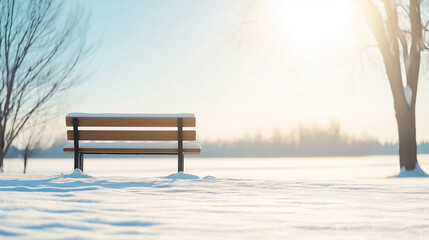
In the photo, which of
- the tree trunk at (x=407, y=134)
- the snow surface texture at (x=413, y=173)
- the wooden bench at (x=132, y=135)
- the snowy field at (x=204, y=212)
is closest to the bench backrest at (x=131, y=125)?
the wooden bench at (x=132, y=135)

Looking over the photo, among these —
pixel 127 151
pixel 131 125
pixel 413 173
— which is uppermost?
pixel 131 125

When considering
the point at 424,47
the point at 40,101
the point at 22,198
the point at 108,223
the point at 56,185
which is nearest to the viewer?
the point at 108,223

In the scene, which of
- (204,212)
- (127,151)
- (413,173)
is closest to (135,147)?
(127,151)

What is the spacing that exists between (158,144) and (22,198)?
3.47 meters

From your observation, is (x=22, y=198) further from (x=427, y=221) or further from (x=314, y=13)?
(x=314, y=13)

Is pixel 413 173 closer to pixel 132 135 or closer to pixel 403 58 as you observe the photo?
pixel 403 58

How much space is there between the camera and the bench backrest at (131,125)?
266 inches

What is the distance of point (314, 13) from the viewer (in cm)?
1221

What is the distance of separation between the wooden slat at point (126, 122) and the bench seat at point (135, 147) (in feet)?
1.04

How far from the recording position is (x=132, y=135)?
686 centimetres

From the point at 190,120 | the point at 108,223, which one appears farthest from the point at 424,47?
the point at 108,223

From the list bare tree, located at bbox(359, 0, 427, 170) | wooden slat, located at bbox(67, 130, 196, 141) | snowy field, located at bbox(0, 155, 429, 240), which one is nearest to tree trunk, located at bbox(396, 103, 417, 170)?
bare tree, located at bbox(359, 0, 427, 170)

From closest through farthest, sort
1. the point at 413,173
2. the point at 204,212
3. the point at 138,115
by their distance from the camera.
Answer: the point at 204,212 < the point at 138,115 < the point at 413,173

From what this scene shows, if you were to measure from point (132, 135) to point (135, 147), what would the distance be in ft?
0.68
